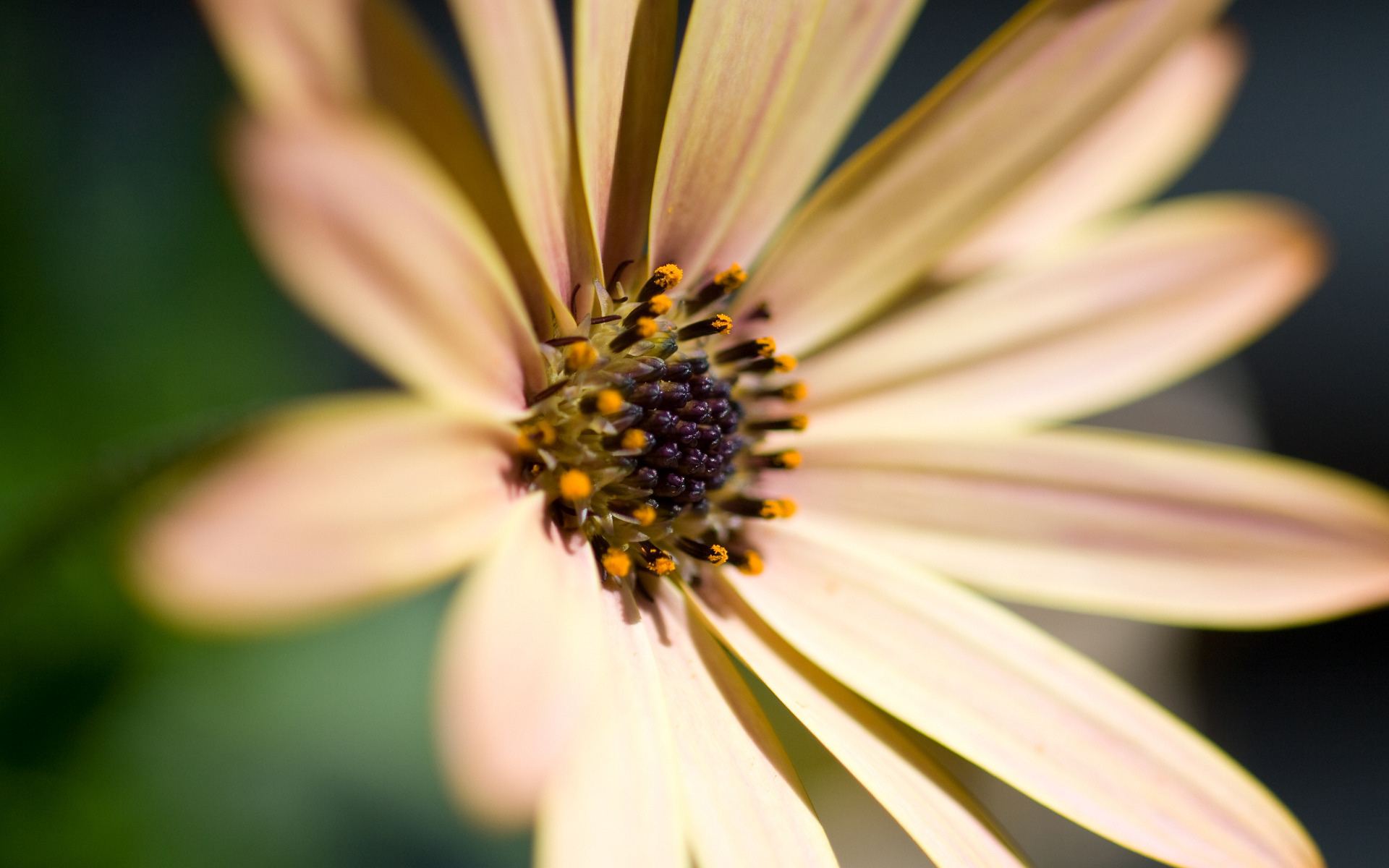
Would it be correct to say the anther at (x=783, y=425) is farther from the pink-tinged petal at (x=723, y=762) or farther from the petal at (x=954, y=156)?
the pink-tinged petal at (x=723, y=762)

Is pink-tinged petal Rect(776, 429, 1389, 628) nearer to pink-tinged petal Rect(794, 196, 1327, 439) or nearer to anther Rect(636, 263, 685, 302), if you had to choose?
pink-tinged petal Rect(794, 196, 1327, 439)

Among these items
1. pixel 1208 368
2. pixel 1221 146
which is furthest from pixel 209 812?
pixel 1221 146

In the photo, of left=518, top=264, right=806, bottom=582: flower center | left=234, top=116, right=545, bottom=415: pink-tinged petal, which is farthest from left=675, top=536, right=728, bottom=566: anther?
left=234, top=116, right=545, bottom=415: pink-tinged petal

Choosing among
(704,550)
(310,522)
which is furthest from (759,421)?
(310,522)

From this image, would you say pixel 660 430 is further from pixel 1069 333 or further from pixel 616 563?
pixel 1069 333

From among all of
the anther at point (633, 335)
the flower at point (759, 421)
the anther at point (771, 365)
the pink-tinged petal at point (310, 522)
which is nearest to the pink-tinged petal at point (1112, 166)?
the flower at point (759, 421)

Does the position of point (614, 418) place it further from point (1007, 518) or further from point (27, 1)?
point (27, 1)
